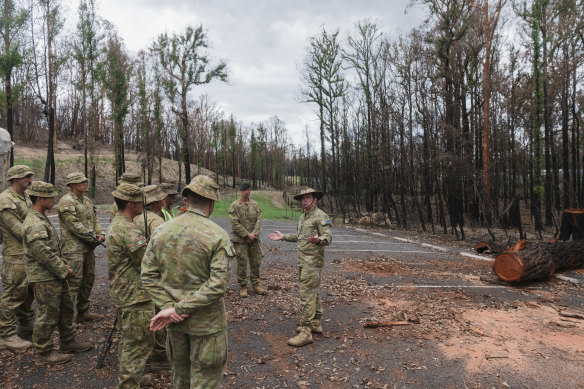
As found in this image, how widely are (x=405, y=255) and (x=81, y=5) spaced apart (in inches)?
1030

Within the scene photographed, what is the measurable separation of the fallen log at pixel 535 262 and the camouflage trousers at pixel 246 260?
5226 mm

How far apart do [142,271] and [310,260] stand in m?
2.42

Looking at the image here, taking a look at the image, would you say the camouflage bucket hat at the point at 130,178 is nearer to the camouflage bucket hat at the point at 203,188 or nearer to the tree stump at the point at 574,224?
the camouflage bucket hat at the point at 203,188

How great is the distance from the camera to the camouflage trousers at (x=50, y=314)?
3.64m

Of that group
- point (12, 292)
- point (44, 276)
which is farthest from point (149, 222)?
point (12, 292)

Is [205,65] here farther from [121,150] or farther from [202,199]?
[202,199]

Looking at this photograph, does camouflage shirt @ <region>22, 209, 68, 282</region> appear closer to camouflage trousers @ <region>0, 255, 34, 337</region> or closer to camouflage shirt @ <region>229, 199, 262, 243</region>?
camouflage trousers @ <region>0, 255, 34, 337</region>

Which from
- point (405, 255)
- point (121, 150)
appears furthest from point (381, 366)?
point (121, 150)

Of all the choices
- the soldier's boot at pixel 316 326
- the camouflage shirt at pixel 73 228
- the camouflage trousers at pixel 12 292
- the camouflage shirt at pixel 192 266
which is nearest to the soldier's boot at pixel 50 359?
the camouflage trousers at pixel 12 292

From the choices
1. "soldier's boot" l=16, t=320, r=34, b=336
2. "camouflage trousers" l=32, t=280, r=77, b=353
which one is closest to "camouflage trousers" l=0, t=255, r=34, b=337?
"soldier's boot" l=16, t=320, r=34, b=336

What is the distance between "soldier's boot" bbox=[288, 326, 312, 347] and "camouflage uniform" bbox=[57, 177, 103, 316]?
298 cm

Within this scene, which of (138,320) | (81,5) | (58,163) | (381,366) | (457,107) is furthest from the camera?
(58,163)

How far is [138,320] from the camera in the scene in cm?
310

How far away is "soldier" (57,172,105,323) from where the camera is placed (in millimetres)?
4594
